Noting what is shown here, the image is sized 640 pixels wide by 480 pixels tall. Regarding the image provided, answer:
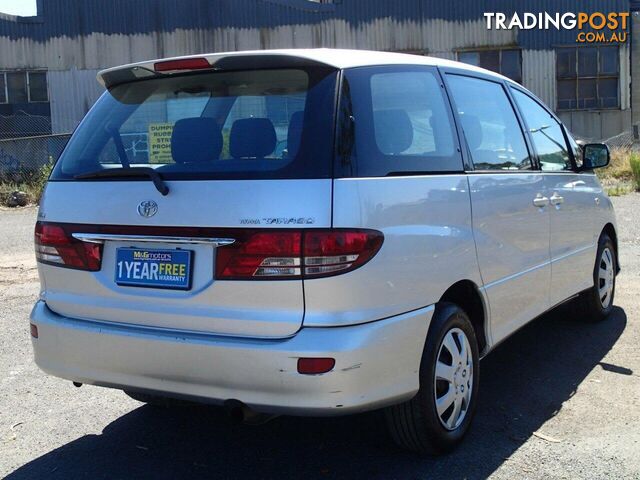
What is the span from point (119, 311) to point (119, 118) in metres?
1.01

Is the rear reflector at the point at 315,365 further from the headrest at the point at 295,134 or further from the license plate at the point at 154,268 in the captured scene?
the headrest at the point at 295,134

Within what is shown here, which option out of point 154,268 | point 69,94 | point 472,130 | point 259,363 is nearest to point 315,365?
point 259,363

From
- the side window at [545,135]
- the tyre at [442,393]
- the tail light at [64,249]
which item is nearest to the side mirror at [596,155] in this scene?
the side window at [545,135]

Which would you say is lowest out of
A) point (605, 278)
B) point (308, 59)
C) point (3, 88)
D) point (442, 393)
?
point (442, 393)

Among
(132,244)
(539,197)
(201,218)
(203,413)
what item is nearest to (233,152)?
(201,218)

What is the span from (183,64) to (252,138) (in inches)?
23.0

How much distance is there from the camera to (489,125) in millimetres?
4270

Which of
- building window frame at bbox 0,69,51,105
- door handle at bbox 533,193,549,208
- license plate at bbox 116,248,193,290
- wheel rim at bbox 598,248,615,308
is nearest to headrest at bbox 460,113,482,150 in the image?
door handle at bbox 533,193,549,208

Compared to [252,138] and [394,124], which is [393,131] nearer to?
[394,124]

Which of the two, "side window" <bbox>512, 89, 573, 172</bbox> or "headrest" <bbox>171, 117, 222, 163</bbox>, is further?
"side window" <bbox>512, 89, 573, 172</bbox>

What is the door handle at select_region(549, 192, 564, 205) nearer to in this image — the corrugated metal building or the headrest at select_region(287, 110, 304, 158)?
the headrest at select_region(287, 110, 304, 158)

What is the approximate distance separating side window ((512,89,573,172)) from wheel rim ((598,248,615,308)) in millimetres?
1035

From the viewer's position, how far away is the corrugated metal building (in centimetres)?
2572

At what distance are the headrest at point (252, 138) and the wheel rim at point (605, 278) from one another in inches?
143
